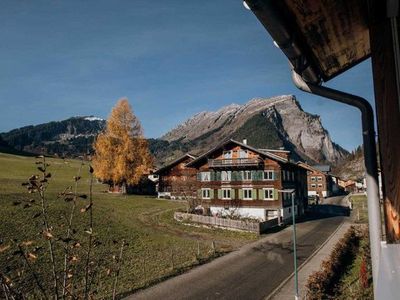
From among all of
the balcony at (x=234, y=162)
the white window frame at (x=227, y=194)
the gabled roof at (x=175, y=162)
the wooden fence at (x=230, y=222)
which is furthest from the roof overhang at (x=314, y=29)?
the gabled roof at (x=175, y=162)

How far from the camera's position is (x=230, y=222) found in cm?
4350

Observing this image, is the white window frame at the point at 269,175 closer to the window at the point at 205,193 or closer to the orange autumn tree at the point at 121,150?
the window at the point at 205,193

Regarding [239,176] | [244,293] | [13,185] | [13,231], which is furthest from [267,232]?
[13,185]

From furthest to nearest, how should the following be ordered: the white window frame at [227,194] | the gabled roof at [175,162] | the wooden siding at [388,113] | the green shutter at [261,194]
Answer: the gabled roof at [175,162], the white window frame at [227,194], the green shutter at [261,194], the wooden siding at [388,113]

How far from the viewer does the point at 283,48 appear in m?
3.29

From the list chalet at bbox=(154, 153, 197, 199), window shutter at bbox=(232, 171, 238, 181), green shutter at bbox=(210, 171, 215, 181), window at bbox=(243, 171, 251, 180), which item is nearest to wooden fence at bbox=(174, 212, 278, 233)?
window at bbox=(243, 171, 251, 180)

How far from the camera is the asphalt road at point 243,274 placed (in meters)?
22.0

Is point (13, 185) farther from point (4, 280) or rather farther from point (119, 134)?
point (4, 280)

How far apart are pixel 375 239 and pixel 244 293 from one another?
20043 mm

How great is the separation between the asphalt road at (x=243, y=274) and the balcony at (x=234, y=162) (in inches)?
461

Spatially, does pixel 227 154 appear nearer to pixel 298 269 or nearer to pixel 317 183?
pixel 298 269

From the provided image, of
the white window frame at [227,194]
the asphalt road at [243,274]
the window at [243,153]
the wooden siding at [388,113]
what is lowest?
the asphalt road at [243,274]

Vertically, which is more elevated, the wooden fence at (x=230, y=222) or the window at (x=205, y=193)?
the window at (x=205, y=193)

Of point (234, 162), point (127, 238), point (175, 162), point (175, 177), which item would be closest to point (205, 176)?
point (234, 162)
